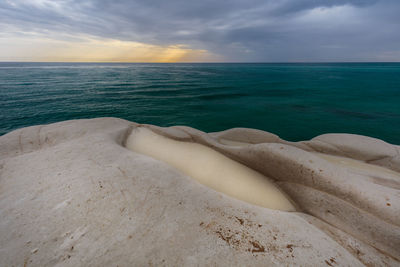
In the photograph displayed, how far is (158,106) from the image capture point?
1620 centimetres

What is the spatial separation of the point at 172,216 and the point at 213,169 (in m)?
1.90

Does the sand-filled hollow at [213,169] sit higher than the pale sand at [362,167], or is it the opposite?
the sand-filled hollow at [213,169]

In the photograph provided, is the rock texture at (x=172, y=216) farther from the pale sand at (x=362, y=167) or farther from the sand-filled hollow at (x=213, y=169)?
the pale sand at (x=362, y=167)

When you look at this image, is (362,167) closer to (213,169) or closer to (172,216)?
(213,169)

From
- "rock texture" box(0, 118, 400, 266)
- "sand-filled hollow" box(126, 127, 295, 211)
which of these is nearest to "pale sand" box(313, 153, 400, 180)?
"rock texture" box(0, 118, 400, 266)

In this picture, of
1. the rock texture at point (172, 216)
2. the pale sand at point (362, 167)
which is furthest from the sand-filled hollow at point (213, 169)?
the pale sand at point (362, 167)

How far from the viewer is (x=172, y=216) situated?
202cm

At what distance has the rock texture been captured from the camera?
163 cm

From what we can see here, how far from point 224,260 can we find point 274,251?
0.56 m

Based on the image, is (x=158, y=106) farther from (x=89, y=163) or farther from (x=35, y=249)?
(x=35, y=249)

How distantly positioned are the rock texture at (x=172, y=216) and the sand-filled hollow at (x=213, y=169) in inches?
14.8

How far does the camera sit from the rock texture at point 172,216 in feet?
5.35

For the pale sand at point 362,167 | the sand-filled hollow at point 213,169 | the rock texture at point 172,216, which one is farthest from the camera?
the pale sand at point 362,167

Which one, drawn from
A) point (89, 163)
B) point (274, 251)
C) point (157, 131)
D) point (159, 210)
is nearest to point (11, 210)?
point (89, 163)
